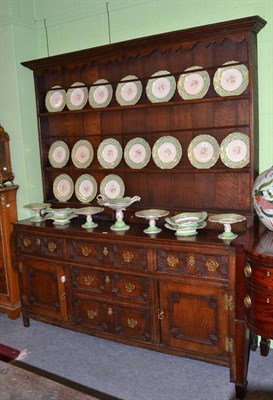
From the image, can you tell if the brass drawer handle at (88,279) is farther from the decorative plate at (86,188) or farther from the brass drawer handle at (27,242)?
the decorative plate at (86,188)

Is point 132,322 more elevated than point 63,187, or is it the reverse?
point 63,187

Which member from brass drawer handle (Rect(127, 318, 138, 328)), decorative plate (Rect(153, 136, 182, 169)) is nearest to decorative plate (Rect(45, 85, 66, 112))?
decorative plate (Rect(153, 136, 182, 169))

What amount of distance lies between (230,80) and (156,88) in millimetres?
563

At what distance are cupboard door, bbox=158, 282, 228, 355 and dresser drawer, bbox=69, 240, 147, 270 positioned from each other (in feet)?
0.78

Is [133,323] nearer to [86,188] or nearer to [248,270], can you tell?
[248,270]

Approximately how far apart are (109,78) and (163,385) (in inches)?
89.7

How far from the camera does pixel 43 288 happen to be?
10.7 ft

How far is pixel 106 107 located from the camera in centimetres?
319

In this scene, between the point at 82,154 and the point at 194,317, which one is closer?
the point at 194,317

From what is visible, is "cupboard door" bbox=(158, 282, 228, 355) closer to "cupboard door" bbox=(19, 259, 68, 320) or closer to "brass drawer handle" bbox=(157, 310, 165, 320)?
"brass drawer handle" bbox=(157, 310, 165, 320)

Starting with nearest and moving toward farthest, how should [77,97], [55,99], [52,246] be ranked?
[52,246] < [77,97] < [55,99]

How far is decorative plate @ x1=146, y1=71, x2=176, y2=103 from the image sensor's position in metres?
2.98

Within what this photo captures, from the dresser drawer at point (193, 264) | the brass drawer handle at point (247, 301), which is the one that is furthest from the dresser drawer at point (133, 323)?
the brass drawer handle at point (247, 301)

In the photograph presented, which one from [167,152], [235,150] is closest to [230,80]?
[235,150]
